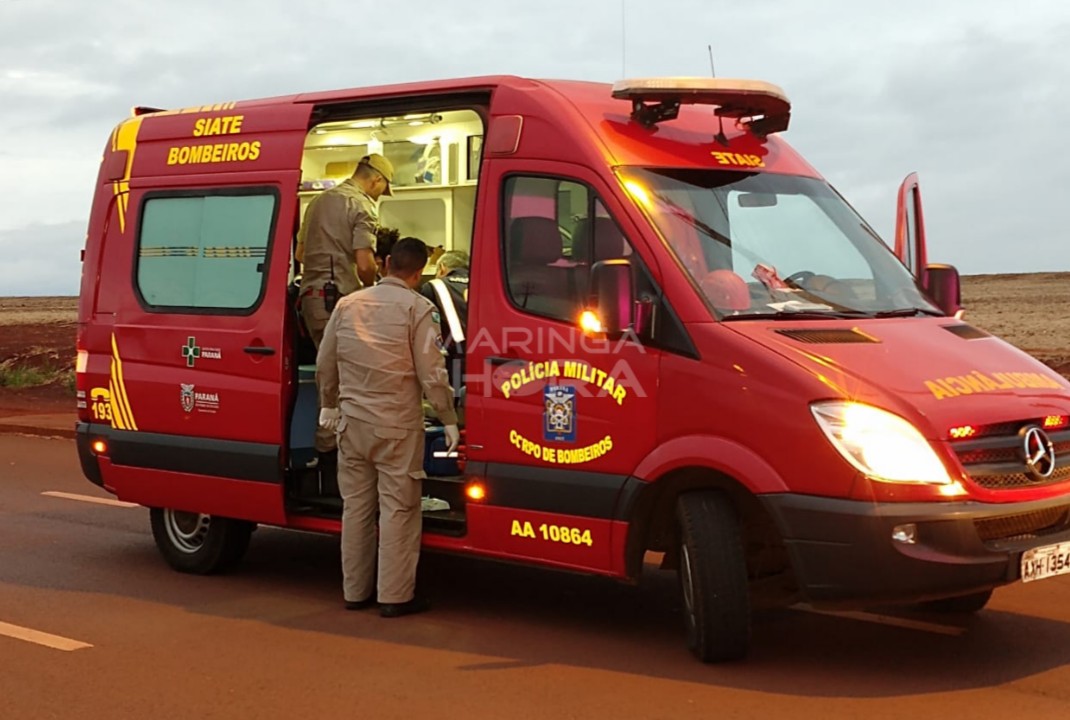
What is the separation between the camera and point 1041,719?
564 centimetres

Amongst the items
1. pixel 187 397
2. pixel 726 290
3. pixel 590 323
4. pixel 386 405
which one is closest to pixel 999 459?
pixel 726 290

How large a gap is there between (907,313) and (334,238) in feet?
11.3

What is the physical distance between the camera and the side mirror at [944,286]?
7.42 meters

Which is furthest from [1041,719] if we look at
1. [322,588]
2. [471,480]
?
[322,588]

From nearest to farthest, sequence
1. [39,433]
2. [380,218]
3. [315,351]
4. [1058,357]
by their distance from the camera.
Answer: [315,351]
[380,218]
[39,433]
[1058,357]

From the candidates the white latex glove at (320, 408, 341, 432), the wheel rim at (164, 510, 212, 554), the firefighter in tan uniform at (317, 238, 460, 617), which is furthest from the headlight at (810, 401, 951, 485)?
the wheel rim at (164, 510, 212, 554)

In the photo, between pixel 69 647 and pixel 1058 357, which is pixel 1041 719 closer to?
pixel 69 647

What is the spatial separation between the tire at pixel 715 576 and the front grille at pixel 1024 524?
1.01 metres

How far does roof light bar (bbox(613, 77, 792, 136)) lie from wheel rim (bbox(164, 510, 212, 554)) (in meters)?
3.68

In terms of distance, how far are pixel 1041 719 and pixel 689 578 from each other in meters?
1.53

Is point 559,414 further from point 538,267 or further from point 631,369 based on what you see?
point 538,267

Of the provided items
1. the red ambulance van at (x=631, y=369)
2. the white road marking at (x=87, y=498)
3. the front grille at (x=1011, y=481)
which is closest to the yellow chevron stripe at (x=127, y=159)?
the red ambulance van at (x=631, y=369)

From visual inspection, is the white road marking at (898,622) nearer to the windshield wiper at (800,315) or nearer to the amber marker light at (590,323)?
the windshield wiper at (800,315)

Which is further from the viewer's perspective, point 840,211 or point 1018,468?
point 840,211
